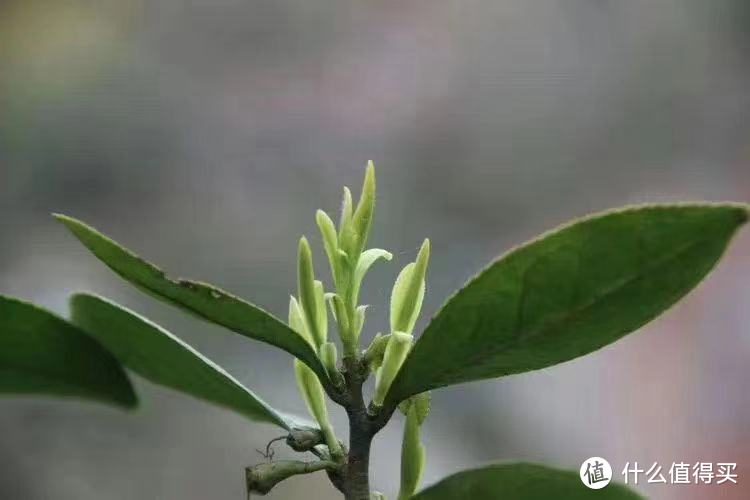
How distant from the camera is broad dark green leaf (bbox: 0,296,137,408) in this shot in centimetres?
38

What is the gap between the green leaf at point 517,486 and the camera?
0.33 meters

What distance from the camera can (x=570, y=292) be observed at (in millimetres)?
294

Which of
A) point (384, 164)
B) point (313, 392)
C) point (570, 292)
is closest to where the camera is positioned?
point (570, 292)

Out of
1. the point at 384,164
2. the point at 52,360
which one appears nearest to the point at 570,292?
the point at 52,360

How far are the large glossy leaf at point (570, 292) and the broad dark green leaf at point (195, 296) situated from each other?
0.05m

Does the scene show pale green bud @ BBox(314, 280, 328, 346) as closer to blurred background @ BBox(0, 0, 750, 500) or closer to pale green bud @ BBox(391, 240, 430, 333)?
pale green bud @ BBox(391, 240, 430, 333)

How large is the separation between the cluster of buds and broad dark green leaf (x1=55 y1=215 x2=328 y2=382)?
4cm

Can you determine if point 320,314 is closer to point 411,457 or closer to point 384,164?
point 411,457

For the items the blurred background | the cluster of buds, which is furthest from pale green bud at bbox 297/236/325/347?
the blurred background

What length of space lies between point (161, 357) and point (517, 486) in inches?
6.6

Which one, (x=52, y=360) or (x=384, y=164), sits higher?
(x=384, y=164)

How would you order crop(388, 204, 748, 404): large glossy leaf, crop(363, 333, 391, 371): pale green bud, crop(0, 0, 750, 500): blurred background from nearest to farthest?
crop(388, 204, 748, 404): large glossy leaf, crop(363, 333, 391, 371): pale green bud, crop(0, 0, 750, 500): blurred background

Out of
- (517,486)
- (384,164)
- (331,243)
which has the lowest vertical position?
(517,486)

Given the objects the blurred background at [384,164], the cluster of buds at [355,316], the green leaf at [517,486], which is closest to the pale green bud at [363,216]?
the cluster of buds at [355,316]
